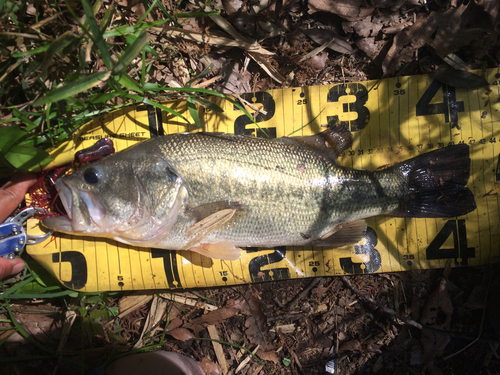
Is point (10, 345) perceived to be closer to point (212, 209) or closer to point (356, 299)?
point (212, 209)

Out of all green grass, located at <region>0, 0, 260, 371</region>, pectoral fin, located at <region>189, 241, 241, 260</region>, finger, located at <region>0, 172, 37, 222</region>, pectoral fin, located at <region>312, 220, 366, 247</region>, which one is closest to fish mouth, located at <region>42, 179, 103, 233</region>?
green grass, located at <region>0, 0, 260, 371</region>

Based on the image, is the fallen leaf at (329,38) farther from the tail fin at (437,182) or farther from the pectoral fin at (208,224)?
the pectoral fin at (208,224)

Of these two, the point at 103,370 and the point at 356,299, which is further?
the point at 356,299

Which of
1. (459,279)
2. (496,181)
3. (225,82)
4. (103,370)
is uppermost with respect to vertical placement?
(225,82)

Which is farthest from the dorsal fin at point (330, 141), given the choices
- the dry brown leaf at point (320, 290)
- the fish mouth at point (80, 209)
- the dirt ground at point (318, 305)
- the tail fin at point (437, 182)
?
the fish mouth at point (80, 209)

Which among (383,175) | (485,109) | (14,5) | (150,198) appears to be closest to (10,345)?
(150,198)
